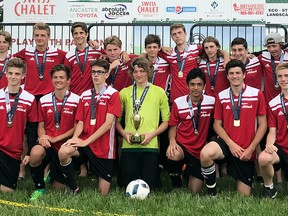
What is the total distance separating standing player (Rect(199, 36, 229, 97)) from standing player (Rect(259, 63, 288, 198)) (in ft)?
3.90

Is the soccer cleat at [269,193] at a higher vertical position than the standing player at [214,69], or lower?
lower

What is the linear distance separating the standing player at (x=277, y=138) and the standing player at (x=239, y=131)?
0.44 feet

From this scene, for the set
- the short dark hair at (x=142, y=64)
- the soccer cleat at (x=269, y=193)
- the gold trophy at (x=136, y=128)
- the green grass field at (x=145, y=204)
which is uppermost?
the short dark hair at (x=142, y=64)

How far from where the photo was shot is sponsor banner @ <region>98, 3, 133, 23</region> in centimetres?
1486

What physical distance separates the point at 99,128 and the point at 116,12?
8.77m

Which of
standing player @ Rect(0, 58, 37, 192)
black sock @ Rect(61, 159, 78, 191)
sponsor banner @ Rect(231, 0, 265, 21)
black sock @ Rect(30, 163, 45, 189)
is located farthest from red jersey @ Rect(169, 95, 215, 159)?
sponsor banner @ Rect(231, 0, 265, 21)

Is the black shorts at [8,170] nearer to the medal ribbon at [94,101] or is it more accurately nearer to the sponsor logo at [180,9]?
the medal ribbon at [94,101]

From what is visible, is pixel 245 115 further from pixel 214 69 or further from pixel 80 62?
pixel 80 62

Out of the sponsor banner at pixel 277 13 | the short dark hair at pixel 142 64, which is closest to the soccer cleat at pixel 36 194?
the short dark hair at pixel 142 64

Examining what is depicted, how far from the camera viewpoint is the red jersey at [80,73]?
796 cm

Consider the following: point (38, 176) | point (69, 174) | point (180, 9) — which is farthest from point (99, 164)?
point (180, 9)

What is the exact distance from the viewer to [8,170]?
268 inches

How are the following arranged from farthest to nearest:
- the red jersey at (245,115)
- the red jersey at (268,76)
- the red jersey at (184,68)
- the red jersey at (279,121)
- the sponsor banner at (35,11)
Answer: the sponsor banner at (35,11), the red jersey at (184,68), the red jersey at (268,76), the red jersey at (245,115), the red jersey at (279,121)

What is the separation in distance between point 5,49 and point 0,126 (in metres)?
1.72
